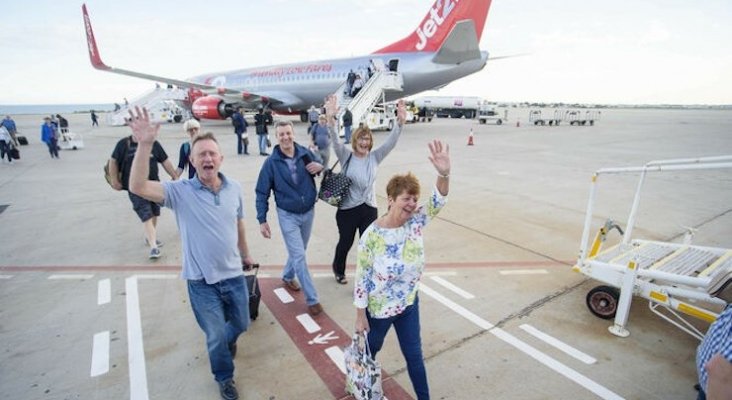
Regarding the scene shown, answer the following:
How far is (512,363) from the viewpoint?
115 inches

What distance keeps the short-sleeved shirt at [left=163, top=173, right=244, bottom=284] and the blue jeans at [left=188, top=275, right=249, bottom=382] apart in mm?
95

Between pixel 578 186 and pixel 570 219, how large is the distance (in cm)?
282

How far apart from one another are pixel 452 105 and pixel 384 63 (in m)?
26.9

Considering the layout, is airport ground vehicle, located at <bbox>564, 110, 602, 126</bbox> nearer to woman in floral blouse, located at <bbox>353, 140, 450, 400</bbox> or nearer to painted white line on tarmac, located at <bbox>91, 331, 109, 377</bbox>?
woman in floral blouse, located at <bbox>353, 140, 450, 400</bbox>

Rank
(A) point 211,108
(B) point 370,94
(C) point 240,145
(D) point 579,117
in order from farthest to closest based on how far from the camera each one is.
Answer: (D) point 579,117 < (A) point 211,108 < (B) point 370,94 < (C) point 240,145

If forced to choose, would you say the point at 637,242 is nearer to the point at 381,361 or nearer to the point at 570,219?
the point at 570,219

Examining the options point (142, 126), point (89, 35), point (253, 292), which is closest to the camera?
point (142, 126)

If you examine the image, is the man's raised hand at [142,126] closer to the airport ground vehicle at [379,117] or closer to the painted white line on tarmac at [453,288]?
the painted white line on tarmac at [453,288]

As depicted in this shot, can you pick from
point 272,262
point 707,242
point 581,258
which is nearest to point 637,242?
point 581,258

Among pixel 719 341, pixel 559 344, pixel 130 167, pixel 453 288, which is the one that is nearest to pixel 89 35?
pixel 130 167

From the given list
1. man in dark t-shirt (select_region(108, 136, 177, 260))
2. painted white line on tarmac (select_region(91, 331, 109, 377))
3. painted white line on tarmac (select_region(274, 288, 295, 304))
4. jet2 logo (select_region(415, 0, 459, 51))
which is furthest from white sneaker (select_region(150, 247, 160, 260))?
jet2 logo (select_region(415, 0, 459, 51))

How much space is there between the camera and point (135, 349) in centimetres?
315

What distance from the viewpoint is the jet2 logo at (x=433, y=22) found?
19652mm

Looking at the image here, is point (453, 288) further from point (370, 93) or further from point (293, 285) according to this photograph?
point (370, 93)
